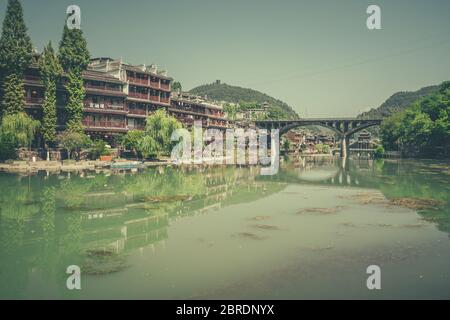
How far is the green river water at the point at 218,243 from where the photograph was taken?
1373 centimetres

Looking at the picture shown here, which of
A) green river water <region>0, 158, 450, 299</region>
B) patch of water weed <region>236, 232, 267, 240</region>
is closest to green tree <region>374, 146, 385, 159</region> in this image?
green river water <region>0, 158, 450, 299</region>

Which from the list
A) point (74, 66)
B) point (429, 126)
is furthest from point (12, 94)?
point (429, 126)

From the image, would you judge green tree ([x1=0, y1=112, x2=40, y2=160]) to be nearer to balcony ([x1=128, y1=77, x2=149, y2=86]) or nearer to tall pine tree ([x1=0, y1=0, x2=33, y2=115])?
tall pine tree ([x1=0, y1=0, x2=33, y2=115])

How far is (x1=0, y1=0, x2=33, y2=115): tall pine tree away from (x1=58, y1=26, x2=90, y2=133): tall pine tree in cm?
589

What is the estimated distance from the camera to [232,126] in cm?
12912

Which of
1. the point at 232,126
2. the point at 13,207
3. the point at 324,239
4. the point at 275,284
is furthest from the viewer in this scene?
the point at 232,126

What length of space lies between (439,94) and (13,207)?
92292 millimetres

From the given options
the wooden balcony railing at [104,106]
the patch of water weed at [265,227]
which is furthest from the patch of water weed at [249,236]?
the wooden balcony railing at [104,106]

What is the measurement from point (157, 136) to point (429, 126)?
57306 millimetres

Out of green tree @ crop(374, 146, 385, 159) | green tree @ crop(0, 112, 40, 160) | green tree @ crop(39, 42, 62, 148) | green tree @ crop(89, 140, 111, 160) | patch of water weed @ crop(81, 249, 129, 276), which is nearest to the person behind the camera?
patch of water weed @ crop(81, 249, 129, 276)

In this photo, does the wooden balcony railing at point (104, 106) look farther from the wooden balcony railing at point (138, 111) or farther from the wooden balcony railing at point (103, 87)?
the wooden balcony railing at point (138, 111)

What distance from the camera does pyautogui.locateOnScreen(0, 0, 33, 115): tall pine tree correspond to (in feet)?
184

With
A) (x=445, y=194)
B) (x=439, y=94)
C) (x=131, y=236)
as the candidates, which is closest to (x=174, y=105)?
(x=439, y=94)
